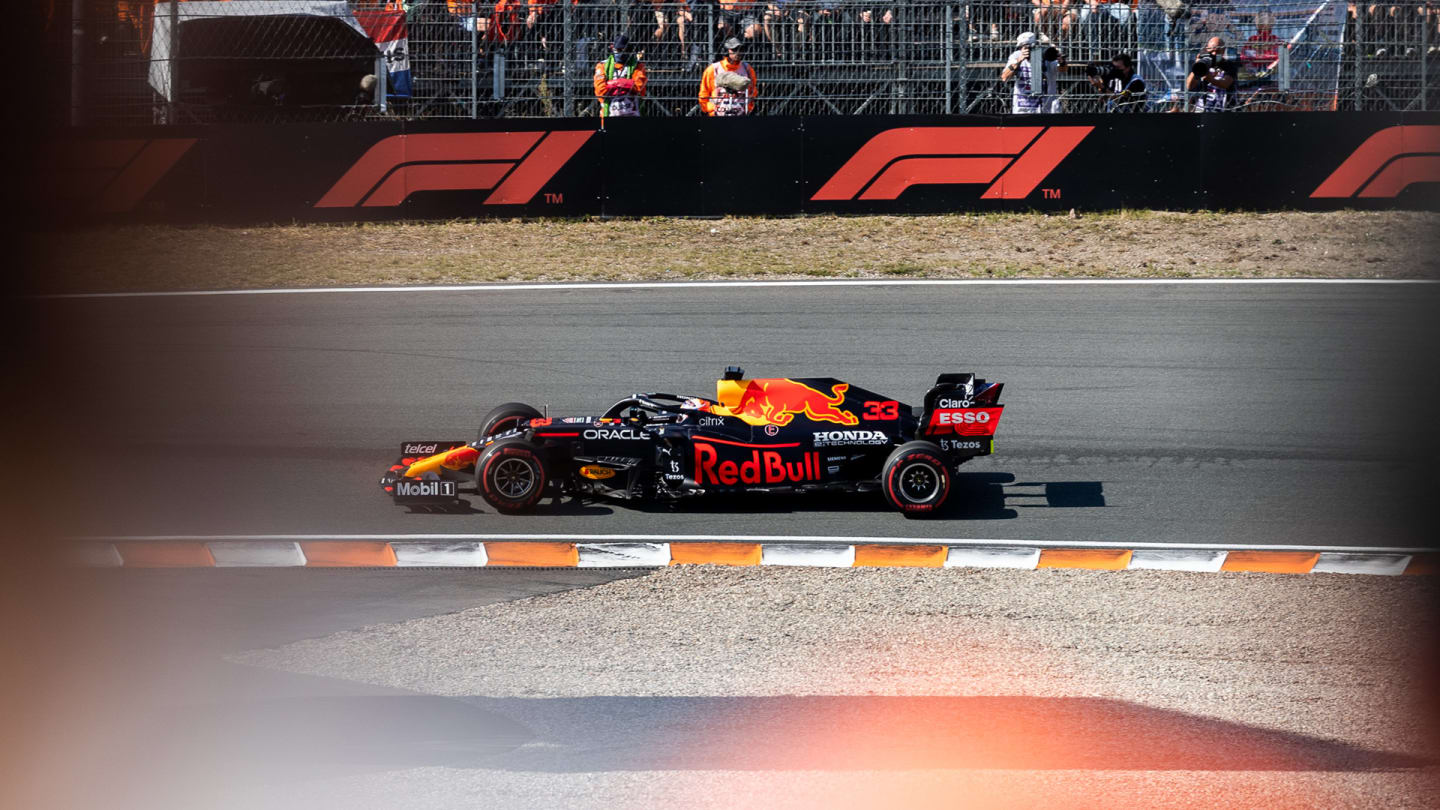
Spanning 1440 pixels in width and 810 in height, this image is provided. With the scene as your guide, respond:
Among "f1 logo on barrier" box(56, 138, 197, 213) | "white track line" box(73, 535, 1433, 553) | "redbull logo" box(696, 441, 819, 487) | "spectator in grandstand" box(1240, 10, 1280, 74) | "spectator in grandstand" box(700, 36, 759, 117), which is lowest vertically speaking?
"white track line" box(73, 535, 1433, 553)

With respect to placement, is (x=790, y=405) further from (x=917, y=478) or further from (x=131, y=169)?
(x=131, y=169)

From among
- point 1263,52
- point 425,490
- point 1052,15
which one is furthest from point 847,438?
point 1263,52

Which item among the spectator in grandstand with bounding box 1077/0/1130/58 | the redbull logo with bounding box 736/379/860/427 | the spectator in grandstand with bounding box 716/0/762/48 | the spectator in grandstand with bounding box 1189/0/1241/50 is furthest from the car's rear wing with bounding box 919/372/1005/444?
the spectator in grandstand with bounding box 1189/0/1241/50

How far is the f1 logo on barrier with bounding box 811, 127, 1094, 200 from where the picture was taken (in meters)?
14.9

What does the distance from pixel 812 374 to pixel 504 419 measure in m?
2.91

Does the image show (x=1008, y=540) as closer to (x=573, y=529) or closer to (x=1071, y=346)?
(x=573, y=529)

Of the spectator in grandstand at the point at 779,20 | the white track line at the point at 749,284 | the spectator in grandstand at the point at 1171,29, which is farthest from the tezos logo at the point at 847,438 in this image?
the spectator in grandstand at the point at 1171,29

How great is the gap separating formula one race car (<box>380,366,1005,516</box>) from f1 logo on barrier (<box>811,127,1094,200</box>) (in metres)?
7.31

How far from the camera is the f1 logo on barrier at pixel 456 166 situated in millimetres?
14812

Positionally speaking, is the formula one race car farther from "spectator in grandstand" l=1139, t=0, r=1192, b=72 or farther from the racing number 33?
"spectator in grandstand" l=1139, t=0, r=1192, b=72

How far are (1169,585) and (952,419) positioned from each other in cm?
177

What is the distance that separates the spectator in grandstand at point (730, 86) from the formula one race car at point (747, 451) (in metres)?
7.91

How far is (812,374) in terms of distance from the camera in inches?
420

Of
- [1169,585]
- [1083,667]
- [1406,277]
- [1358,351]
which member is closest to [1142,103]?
[1406,277]
